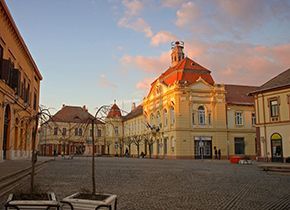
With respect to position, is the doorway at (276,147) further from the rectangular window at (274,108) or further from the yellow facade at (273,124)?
the rectangular window at (274,108)

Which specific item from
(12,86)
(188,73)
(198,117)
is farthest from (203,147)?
(12,86)

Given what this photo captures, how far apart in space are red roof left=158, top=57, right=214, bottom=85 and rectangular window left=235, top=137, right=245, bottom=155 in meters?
9.78

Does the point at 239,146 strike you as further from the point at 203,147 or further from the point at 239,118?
the point at 203,147

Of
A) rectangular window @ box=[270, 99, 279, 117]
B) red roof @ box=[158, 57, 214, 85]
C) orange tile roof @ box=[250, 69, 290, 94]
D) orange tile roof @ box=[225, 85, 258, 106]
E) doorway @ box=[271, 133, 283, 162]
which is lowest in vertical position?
doorway @ box=[271, 133, 283, 162]

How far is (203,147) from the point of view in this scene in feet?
159

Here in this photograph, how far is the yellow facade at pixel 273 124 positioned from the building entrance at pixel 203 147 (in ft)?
45.0

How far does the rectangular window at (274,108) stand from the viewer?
33.4 m

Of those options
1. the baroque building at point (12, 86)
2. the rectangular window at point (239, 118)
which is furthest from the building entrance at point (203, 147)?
the baroque building at point (12, 86)

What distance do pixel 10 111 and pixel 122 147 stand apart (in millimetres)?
52477

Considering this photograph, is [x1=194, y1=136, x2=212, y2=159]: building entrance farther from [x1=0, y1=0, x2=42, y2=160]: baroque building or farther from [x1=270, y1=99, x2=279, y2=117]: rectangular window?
[x1=0, y1=0, x2=42, y2=160]: baroque building

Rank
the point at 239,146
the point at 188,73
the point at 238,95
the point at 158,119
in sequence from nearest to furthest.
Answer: the point at 188,73, the point at 239,146, the point at 238,95, the point at 158,119

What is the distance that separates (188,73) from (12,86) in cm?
3075

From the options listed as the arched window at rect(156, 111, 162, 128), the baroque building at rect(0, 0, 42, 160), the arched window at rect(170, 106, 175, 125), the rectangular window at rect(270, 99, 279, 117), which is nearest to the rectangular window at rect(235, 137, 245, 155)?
the arched window at rect(170, 106, 175, 125)

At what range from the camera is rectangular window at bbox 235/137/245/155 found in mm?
51000
